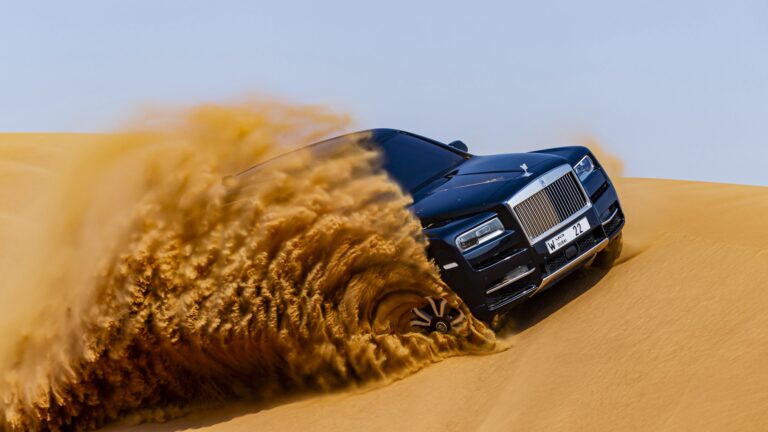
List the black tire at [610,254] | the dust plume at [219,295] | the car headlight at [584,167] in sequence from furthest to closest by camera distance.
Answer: the black tire at [610,254], the car headlight at [584,167], the dust plume at [219,295]

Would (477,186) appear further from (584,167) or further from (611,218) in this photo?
(611,218)

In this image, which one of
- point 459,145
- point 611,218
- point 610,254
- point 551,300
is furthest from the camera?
point 459,145

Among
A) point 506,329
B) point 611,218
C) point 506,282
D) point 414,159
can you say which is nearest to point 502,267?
point 506,282

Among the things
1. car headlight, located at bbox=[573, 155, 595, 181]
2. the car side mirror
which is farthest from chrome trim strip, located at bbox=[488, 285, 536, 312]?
the car side mirror

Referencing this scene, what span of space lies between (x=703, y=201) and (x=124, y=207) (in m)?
6.24

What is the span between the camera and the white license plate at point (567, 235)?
7.59 m

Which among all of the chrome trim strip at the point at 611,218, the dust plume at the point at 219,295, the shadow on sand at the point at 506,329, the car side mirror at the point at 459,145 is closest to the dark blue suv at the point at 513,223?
the chrome trim strip at the point at 611,218

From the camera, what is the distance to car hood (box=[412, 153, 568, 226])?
7.50m

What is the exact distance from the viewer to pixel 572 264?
25.4 ft

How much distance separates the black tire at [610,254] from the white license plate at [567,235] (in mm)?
814

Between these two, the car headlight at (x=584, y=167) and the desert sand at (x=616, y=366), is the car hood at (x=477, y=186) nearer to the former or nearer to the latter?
the car headlight at (x=584, y=167)

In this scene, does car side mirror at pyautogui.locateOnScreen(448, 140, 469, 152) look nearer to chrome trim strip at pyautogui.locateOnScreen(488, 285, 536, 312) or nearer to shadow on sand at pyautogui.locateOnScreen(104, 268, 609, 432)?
shadow on sand at pyautogui.locateOnScreen(104, 268, 609, 432)

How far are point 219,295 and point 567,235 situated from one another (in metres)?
2.68

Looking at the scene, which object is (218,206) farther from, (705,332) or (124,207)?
(705,332)
